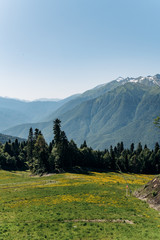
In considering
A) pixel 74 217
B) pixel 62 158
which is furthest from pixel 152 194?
pixel 62 158

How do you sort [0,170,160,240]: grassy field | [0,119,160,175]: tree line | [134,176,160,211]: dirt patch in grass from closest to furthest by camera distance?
[0,170,160,240]: grassy field
[134,176,160,211]: dirt patch in grass
[0,119,160,175]: tree line

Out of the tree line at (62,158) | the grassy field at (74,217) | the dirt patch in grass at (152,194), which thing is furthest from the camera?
the tree line at (62,158)

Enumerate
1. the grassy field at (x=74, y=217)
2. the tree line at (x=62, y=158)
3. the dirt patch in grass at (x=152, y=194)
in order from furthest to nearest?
the tree line at (x=62, y=158) → the dirt patch in grass at (x=152, y=194) → the grassy field at (x=74, y=217)

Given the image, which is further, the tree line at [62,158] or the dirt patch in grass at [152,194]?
the tree line at [62,158]

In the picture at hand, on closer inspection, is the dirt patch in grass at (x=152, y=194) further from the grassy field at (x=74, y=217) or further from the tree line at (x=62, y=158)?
the tree line at (x=62, y=158)

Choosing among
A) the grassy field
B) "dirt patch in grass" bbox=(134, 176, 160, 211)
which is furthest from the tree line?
the grassy field

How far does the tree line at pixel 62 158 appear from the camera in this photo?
81562mm

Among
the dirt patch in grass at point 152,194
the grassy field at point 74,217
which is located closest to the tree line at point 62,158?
the dirt patch in grass at point 152,194

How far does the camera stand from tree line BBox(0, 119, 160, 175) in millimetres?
81562

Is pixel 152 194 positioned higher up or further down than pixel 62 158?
further down

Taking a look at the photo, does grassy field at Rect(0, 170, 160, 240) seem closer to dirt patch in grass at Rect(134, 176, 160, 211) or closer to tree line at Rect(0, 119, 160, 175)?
dirt patch in grass at Rect(134, 176, 160, 211)

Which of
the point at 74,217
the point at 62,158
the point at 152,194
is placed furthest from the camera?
the point at 62,158

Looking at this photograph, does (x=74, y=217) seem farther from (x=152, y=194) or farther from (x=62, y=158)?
(x=62, y=158)

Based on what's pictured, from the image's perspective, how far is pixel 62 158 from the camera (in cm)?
8175
